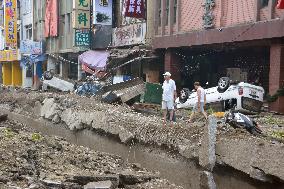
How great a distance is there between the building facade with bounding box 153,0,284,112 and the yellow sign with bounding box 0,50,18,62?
76.5 feet

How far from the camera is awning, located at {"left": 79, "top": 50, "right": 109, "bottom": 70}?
26.9m

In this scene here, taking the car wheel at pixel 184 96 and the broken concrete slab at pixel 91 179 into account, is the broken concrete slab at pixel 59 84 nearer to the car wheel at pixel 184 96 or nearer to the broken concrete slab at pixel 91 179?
the car wheel at pixel 184 96

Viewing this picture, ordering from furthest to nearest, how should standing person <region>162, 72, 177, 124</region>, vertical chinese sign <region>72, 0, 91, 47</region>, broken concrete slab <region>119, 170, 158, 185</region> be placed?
vertical chinese sign <region>72, 0, 91, 47</region>
standing person <region>162, 72, 177, 124</region>
broken concrete slab <region>119, 170, 158, 185</region>

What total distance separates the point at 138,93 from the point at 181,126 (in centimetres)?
985

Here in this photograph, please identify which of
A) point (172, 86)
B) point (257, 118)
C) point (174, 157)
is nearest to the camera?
point (174, 157)

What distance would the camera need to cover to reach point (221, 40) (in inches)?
740

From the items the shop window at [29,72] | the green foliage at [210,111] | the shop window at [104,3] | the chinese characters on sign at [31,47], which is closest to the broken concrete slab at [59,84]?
the shop window at [104,3]

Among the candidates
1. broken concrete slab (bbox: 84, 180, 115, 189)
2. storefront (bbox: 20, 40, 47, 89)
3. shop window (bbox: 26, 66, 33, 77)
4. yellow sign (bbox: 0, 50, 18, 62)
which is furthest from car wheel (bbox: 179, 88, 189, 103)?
yellow sign (bbox: 0, 50, 18, 62)

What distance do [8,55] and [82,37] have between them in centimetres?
1812

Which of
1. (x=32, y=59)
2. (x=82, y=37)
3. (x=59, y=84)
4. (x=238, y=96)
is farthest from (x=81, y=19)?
(x=238, y=96)

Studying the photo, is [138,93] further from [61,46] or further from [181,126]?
[61,46]

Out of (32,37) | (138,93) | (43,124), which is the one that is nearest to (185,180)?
(43,124)

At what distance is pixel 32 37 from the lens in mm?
41750

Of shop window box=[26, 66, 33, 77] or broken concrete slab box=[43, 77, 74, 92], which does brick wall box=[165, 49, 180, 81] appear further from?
shop window box=[26, 66, 33, 77]
